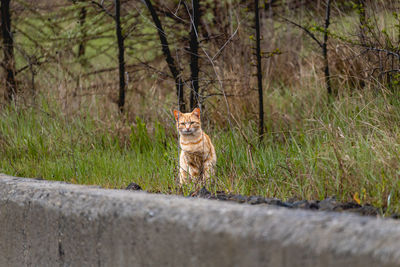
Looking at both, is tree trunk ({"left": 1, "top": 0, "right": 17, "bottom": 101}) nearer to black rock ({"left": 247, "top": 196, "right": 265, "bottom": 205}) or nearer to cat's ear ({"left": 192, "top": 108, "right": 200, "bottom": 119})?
cat's ear ({"left": 192, "top": 108, "right": 200, "bottom": 119})

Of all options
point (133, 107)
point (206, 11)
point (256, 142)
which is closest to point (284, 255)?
point (256, 142)

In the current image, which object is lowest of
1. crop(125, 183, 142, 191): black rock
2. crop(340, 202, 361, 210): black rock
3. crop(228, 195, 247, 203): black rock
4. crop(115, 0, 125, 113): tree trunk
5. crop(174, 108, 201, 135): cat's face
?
crop(125, 183, 142, 191): black rock

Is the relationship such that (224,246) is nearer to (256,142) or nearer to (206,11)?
(256,142)

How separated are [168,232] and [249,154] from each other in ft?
5.51

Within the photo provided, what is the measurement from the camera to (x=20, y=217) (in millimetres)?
2764

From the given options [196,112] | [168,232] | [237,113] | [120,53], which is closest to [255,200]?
[168,232]

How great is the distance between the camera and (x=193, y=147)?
157 inches

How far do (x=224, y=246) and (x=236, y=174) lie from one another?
1579 mm

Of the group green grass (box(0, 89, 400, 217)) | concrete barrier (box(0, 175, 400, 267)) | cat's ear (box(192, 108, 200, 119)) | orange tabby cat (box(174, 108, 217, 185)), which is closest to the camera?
concrete barrier (box(0, 175, 400, 267))

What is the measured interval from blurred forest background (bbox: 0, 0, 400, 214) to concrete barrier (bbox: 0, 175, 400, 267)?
0.83 m

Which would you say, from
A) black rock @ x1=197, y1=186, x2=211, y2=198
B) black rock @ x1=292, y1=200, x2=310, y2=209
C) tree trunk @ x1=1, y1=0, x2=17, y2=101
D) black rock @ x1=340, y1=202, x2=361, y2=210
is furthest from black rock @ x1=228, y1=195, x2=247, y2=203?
tree trunk @ x1=1, y1=0, x2=17, y2=101

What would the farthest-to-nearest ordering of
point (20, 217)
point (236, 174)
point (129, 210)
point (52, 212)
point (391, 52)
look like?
point (391, 52), point (236, 174), point (20, 217), point (52, 212), point (129, 210)

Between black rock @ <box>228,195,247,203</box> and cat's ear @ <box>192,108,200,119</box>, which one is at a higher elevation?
cat's ear @ <box>192,108,200,119</box>

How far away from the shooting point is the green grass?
2.78 meters
